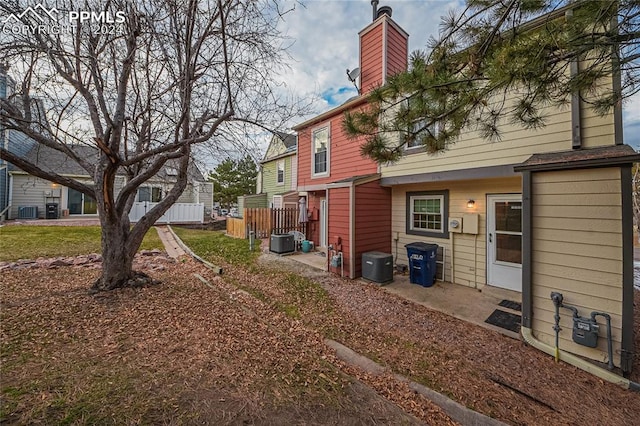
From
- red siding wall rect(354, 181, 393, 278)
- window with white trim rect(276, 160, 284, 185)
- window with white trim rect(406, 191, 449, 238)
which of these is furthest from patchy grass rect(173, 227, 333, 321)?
window with white trim rect(276, 160, 284, 185)

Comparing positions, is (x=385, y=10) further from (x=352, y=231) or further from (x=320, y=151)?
(x=352, y=231)

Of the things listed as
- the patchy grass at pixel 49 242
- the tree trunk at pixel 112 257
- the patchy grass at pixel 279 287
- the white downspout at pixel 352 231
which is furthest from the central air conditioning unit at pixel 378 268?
the patchy grass at pixel 49 242

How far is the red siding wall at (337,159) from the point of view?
7738 millimetres

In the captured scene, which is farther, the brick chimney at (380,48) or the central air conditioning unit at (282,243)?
the central air conditioning unit at (282,243)

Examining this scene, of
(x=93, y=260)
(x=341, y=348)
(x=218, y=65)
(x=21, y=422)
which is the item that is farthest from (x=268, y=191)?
(x=21, y=422)

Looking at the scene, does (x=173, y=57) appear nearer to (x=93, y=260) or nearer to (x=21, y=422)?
(x=21, y=422)

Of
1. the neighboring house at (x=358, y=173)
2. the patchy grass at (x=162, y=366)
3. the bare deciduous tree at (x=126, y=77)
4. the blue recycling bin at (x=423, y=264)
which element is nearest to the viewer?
the patchy grass at (x=162, y=366)

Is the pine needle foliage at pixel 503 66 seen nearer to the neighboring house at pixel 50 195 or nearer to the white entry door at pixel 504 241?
the white entry door at pixel 504 241

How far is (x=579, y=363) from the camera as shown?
3.11m

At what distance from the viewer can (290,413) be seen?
6.85 ft

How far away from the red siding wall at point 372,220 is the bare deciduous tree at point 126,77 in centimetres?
313

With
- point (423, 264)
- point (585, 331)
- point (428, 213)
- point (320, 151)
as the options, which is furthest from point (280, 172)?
point (585, 331)

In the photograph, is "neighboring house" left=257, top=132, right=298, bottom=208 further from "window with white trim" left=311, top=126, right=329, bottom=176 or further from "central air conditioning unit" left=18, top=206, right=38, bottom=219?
"central air conditioning unit" left=18, top=206, right=38, bottom=219

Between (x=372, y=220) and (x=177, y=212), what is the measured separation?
13.7 meters
